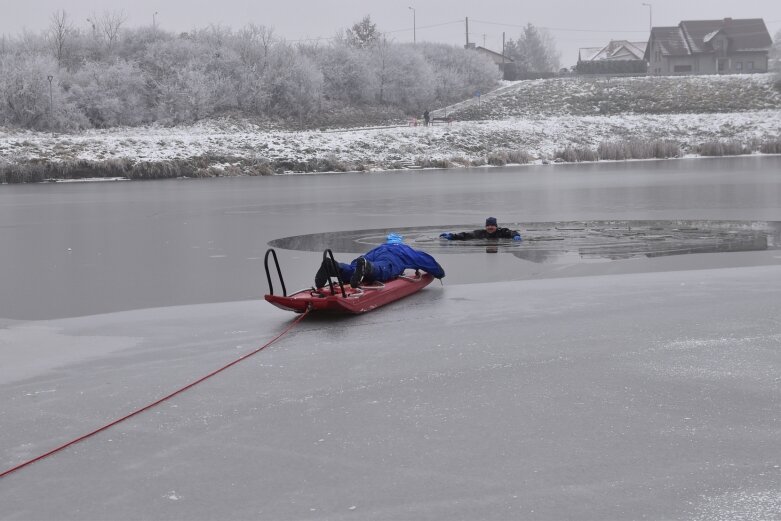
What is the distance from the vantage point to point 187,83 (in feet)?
232

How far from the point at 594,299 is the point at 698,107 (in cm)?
6816

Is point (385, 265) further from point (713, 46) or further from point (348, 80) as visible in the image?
point (713, 46)

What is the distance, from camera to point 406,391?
6852 mm

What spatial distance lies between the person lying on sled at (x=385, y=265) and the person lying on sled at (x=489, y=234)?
13.6ft

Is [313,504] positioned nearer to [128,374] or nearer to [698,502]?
[698,502]

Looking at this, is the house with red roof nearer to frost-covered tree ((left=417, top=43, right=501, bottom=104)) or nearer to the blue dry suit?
frost-covered tree ((left=417, top=43, right=501, bottom=104))

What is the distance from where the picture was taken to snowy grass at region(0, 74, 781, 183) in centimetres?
4438

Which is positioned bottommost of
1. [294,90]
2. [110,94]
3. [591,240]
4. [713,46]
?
[591,240]

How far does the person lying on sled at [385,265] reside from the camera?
1001cm

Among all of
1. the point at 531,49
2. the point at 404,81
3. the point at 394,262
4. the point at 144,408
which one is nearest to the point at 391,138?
the point at 404,81

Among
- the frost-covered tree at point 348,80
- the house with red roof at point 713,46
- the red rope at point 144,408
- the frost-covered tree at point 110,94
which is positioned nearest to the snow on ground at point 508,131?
the frost-covered tree at point 110,94

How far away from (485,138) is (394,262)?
1909 inches

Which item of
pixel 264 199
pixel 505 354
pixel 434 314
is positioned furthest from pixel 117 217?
pixel 505 354

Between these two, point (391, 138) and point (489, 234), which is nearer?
point (489, 234)
